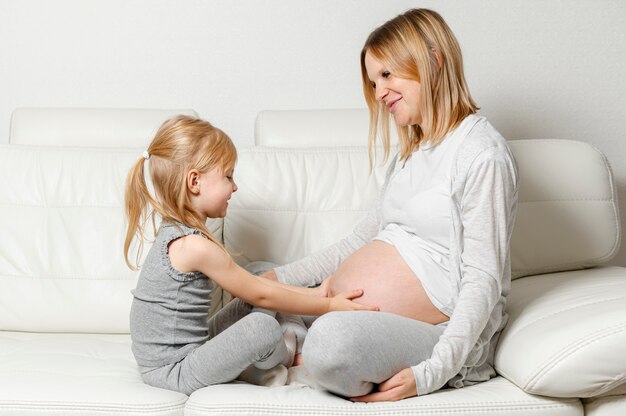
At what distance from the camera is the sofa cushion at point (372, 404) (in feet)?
4.78

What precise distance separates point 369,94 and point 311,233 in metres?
0.44

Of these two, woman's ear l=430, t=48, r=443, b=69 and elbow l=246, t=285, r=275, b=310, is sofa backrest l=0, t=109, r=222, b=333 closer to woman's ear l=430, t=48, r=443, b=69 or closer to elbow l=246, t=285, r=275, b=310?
elbow l=246, t=285, r=275, b=310

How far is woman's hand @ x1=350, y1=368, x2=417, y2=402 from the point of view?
1.49 m

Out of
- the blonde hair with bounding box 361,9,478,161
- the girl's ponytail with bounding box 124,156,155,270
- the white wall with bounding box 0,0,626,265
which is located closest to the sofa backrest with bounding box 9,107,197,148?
the white wall with bounding box 0,0,626,265

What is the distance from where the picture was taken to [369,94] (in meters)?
1.94

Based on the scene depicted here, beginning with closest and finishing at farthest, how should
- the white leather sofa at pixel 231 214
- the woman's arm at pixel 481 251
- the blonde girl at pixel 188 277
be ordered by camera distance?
the woman's arm at pixel 481 251 → the blonde girl at pixel 188 277 → the white leather sofa at pixel 231 214

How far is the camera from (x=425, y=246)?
1.74 meters

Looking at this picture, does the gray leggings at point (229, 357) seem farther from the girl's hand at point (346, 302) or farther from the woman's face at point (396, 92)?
the woman's face at point (396, 92)

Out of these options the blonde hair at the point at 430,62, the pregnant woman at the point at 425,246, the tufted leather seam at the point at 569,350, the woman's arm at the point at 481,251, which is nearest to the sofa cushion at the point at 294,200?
the pregnant woman at the point at 425,246

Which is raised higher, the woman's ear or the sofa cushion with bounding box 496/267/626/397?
the woman's ear

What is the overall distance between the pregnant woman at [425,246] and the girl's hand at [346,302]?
2 cm

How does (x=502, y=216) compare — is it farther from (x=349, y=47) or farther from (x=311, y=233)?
(x=349, y=47)

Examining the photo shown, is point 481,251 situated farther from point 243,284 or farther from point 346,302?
point 243,284

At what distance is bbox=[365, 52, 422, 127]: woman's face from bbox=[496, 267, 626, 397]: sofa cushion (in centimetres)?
51
